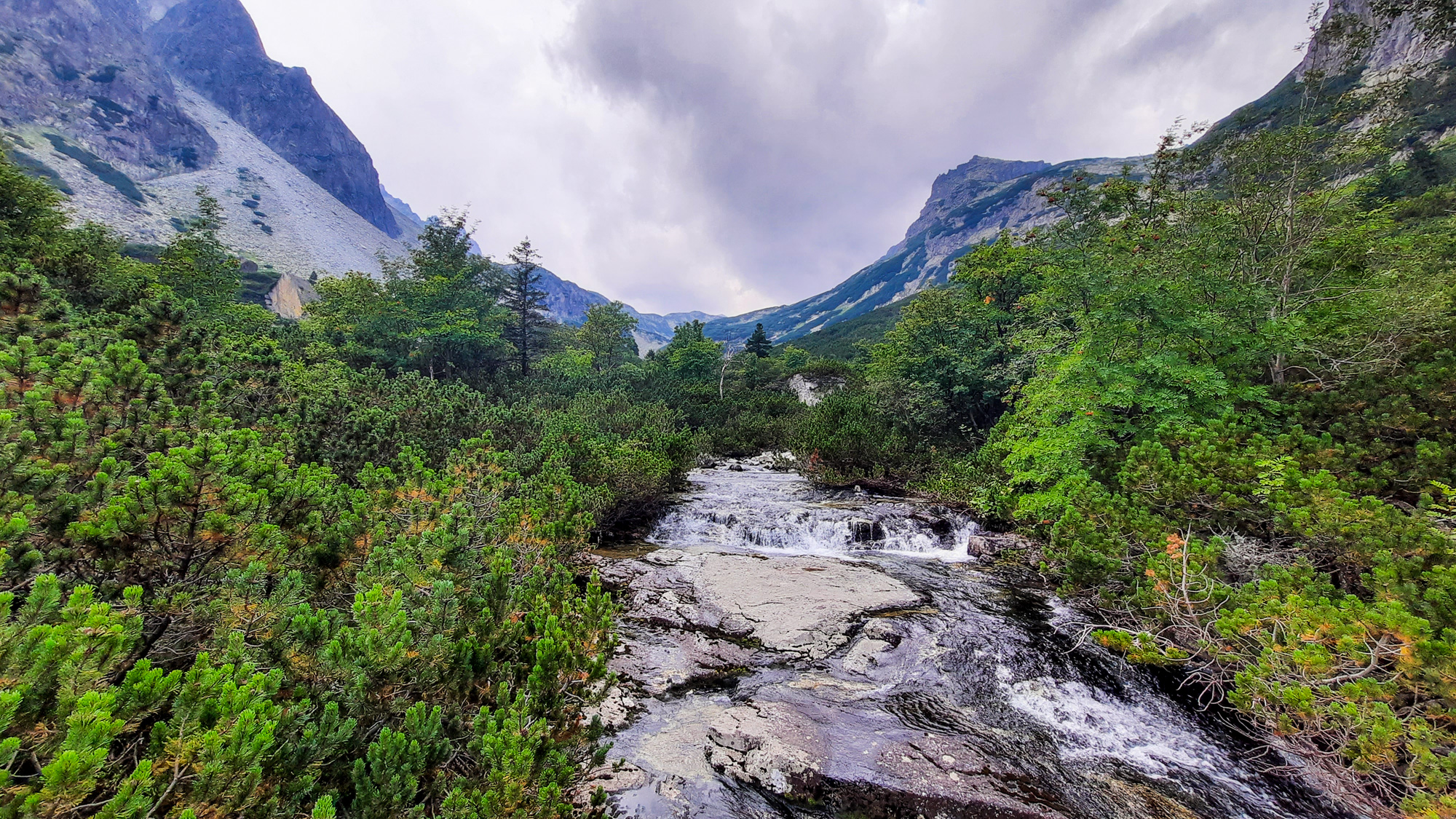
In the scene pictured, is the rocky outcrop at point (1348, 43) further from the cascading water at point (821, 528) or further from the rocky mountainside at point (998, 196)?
the cascading water at point (821, 528)

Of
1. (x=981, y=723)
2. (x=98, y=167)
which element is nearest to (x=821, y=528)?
(x=981, y=723)

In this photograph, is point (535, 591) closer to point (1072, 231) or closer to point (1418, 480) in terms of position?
point (1418, 480)

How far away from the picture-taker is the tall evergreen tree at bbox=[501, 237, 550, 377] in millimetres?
32125

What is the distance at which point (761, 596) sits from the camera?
8.66 metres

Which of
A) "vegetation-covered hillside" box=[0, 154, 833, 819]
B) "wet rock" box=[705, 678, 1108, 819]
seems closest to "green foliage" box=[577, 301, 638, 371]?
"vegetation-covered hillside" box=[0, 154, 833, 819]

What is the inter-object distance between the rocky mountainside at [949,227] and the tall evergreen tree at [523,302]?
9394 cm

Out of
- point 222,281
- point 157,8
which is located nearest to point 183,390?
point 222,281

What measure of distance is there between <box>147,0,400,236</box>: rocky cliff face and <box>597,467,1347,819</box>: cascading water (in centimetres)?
13005

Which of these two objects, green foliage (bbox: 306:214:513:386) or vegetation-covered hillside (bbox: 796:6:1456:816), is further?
green foliage (bbox: 306:214:513:386)

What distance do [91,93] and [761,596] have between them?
104517mm

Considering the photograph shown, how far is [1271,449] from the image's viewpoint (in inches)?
252

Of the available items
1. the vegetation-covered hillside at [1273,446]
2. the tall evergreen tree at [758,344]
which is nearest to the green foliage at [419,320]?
the vegetation-covered hillside at [1273,446]

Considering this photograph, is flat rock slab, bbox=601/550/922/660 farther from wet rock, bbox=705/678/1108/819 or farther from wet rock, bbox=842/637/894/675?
wet rock, bbox=705/678/1108/819

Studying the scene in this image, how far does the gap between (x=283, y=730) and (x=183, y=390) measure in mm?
5489
